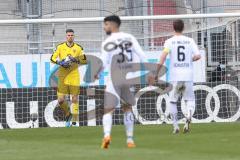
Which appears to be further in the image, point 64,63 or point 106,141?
point 64,63

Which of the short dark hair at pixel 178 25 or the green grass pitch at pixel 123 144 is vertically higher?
the short dark hair at pixel 178 25

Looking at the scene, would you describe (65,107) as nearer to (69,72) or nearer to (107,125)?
(69,72)

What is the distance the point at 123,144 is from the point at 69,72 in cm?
606

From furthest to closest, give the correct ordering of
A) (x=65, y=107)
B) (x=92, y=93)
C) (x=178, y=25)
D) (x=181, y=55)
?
(x=92, y=93), (x=65, y=107), (x=181, y=55), (x=178, y=25)

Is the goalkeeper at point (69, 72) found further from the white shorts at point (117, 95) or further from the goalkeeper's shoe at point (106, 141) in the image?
the goalkeeper's shoe at point (106, 141)

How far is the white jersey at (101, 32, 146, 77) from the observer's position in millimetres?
11367

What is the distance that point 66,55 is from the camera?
17.8 m

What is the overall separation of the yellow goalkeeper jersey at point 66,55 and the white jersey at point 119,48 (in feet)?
20.7

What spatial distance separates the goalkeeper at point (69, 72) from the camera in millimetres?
17766

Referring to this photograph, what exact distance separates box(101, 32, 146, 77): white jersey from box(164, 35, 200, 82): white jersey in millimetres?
3171

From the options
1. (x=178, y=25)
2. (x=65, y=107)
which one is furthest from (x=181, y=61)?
(x=65, y=107)

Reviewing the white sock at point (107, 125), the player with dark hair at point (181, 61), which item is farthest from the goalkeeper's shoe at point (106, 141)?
the player with dark hair at point (181, 61)

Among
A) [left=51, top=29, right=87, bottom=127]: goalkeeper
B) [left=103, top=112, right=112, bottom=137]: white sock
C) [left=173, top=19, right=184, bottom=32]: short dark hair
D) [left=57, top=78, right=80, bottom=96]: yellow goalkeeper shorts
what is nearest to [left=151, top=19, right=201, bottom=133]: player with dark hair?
[left=173, top=19, right=184, bottom=32]: short dark hair

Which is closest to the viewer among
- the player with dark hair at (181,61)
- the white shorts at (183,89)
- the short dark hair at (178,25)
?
the short dark hair at (178,25)
